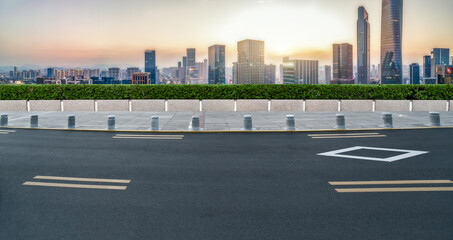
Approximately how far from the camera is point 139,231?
4.91m

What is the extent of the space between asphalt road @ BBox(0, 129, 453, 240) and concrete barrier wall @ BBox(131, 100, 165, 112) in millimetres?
12854

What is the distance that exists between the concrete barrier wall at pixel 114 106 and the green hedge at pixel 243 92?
1709 mm

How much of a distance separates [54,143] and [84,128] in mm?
3686

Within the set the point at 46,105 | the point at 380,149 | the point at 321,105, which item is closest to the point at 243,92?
the point at 321,105

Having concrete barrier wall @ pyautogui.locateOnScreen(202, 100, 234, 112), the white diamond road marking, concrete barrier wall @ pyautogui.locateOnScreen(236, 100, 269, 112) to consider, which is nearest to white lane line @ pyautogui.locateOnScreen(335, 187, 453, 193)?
the white diamond road marking

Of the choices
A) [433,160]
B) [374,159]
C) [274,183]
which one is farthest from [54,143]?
[433,160]

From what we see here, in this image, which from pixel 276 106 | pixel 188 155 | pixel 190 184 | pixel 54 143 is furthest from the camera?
pixel 276 106

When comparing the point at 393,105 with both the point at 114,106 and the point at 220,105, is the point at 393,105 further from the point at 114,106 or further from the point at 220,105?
the point at 114,106

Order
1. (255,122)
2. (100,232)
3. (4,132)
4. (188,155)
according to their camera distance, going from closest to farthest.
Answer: (100,232), (188,155), (4,132), (255,122)

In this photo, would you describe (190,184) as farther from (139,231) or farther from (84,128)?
(84,128)

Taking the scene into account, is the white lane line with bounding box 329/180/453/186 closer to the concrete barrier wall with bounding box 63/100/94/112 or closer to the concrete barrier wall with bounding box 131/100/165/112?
the concrete barrier wall with bounding box 131/100/165/112

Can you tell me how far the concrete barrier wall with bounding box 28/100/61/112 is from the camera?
2525 cm

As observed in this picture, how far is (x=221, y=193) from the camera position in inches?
260

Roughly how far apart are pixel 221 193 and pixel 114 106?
19827 millimetres
